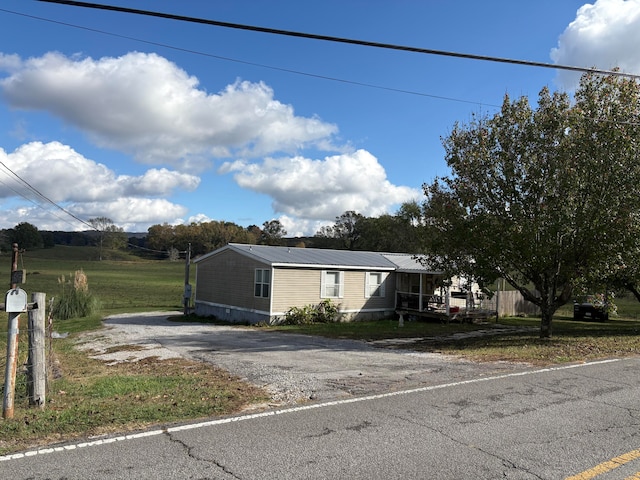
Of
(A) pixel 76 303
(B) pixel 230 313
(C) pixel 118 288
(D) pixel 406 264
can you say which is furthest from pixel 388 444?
(C) pixel 118 288

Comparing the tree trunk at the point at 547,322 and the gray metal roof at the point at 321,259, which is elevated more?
the gray metal roof at the point at 321,259

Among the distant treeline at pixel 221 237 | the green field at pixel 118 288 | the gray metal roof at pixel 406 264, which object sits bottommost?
the green field at pixel 118 288

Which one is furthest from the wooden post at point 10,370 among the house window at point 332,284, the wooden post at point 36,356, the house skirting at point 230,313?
the house window at point 332,284

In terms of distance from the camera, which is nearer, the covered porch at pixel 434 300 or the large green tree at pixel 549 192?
the large green tree at pixel 549 192

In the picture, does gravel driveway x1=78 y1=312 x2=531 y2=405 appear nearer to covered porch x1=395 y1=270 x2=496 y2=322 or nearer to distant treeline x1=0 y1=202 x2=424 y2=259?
covered porch x1=395 y1=270 x2=496 y2=322

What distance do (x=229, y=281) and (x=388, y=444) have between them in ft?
65.8

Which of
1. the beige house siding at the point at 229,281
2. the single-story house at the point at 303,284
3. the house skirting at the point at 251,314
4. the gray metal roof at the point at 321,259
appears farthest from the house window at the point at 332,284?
Result: the beige house siding at the point at 229,281

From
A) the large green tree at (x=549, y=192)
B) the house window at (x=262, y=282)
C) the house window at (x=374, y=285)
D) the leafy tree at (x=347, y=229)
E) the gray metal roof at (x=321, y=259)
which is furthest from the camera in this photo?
the leafy tree at (x=347, y=229)

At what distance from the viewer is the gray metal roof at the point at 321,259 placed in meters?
22.5

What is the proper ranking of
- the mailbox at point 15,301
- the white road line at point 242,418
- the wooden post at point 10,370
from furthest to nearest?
the mailbox at point 15,301 < the wooden post at point 10,370 < the white road line at point 242,418

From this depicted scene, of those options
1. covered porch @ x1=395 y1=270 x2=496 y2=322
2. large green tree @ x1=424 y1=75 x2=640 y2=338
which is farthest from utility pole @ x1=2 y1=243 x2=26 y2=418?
covered porch @ x1=395 y1=270 x2=496 y2=322

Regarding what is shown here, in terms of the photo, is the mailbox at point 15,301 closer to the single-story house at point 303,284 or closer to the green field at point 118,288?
the green field at point 118,288

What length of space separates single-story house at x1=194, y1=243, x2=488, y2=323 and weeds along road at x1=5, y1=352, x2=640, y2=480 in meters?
15.1

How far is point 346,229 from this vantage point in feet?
285
